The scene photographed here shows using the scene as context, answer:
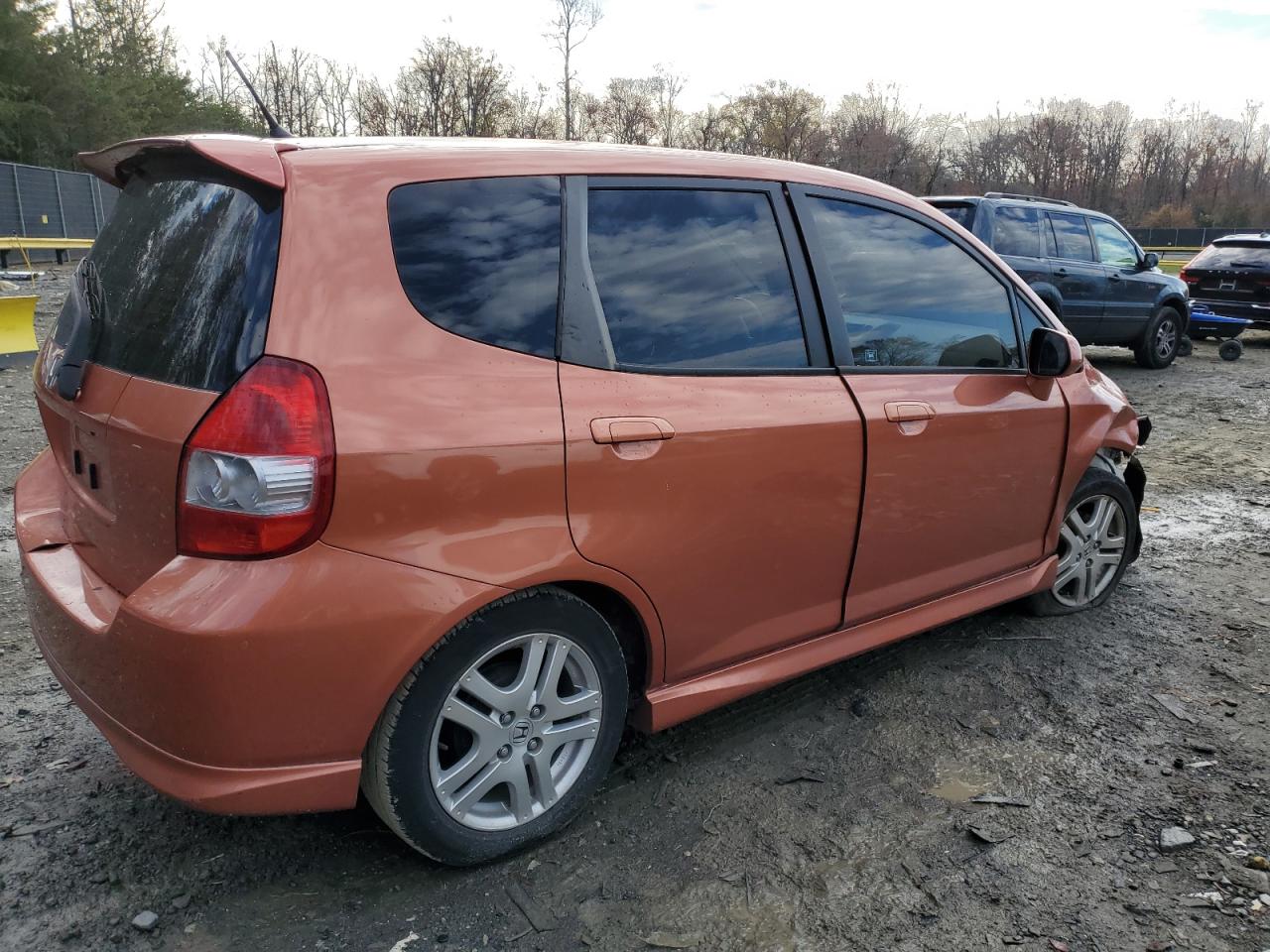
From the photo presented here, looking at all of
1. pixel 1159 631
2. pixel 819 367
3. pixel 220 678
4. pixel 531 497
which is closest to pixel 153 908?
pixel 220 678

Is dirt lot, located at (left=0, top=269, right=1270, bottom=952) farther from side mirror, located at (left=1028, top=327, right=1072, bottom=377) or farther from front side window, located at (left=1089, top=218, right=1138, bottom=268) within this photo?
front side window, located at (left=1089, top=218, right=1138, bottom=268)

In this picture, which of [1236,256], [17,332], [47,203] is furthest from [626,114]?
[17,332]

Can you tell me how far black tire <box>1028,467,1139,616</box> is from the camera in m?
4.01

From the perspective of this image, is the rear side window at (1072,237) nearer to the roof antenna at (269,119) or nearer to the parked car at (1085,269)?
the parked car at (1085,269)

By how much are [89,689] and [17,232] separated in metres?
33.1

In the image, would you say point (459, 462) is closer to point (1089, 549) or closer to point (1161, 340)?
point (1089, 549)

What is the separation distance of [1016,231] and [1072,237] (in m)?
1.08

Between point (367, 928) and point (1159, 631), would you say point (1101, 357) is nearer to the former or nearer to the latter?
point (1159, 631)

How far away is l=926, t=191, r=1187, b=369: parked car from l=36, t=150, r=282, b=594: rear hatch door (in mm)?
8870

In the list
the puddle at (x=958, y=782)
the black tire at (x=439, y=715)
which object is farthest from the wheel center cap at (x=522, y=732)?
the puddle at (x=958, y=782)

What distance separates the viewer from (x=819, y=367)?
2.95 metres

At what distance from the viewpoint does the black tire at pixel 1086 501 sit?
13.1 feet

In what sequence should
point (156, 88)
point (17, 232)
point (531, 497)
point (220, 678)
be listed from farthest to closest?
1. point (156, 88)
2. point (17, 232)
3. point (531, 497)
4. point (220, 678)

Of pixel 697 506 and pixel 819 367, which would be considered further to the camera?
pixel 819 367
